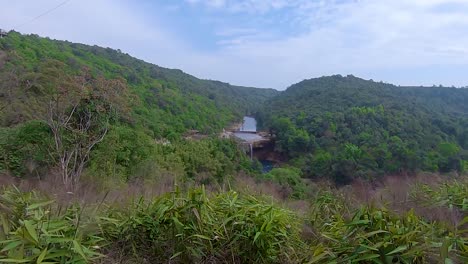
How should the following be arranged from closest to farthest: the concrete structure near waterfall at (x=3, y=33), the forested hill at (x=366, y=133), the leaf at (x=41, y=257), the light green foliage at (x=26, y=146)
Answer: the leaf at (x=41, y=257), the light green foliage at (x=26, y=146), the forested hill at (x=366, y=133), the concrete structure near waterfall at (x=3, y=33)

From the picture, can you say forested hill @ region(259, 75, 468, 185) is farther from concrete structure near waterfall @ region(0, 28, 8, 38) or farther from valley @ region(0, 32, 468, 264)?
concrete structure near waterfall @ region(0, 28, 8, 38)

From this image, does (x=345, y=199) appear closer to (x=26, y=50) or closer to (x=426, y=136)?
(x=26, y=50)

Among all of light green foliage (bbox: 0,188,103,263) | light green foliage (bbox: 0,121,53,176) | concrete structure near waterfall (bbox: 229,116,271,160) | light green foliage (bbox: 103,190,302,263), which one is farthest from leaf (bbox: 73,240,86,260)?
concrete structure near waterfall (bbox: 229,116,271,160)

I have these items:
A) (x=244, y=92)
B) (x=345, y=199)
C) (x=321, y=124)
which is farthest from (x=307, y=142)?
(x=244, y=92)

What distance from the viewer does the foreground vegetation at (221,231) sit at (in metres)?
1.66

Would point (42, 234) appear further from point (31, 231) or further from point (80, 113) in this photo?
point (80, 113)

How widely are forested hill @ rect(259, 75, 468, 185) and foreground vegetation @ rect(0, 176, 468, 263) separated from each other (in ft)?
38.7

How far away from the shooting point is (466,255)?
1.57 m

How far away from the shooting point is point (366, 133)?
24703 mm

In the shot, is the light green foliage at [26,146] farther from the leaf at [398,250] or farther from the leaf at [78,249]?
the leaf at [398,250]

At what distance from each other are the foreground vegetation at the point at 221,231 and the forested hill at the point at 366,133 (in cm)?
1180

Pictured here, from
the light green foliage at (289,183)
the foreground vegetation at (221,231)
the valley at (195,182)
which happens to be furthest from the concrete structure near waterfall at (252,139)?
the foreground vegetation at (221,231)

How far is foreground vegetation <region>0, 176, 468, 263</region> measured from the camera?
1.66 meters

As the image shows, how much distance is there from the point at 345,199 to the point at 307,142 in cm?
2540
